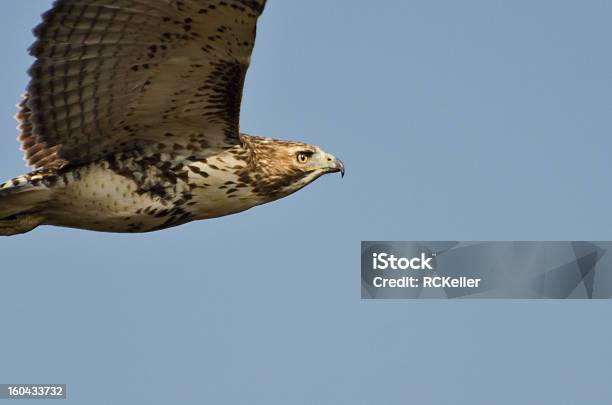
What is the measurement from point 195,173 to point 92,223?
0.98m

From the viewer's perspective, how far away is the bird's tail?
1228cm

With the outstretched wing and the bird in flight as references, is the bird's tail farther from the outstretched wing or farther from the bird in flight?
the outstretched wing

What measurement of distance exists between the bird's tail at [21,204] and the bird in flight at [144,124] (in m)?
0.01

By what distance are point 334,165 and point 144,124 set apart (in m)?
1.83

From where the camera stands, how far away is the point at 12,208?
1247 cm

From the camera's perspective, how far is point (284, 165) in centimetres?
1298

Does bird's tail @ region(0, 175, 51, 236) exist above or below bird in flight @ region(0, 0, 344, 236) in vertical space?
below

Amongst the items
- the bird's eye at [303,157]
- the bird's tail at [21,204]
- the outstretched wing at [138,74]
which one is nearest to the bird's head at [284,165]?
the bird's eye at [303,157]

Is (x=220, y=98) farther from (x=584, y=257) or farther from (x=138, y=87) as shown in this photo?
(x=584, y=257)

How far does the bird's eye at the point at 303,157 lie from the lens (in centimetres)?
1313

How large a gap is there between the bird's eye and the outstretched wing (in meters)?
0.70

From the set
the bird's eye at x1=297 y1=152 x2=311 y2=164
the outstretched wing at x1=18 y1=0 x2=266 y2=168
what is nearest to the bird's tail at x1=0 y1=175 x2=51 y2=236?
the outstretched wing at x1=18 y1=0 x2=266 y2=168

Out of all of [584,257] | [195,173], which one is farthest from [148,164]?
[584,257]

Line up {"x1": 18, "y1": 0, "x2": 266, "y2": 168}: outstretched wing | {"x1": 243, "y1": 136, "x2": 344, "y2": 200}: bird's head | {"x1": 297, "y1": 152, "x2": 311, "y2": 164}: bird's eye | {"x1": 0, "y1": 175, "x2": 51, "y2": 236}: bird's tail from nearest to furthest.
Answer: {"x1": 18, "y1": 0, "x2": 266, "y2": 168}: outstretched wing → {"x1": 0, "y1": 175, "x2": 51, "y2": 236}: bird's tail → {"x1": 243, "y1": 136, "x2": 344, "y2": 200}: bird's head → {"x1": 297, "y1": 152, "x2": 311, "y2": 164}: bird's eye
